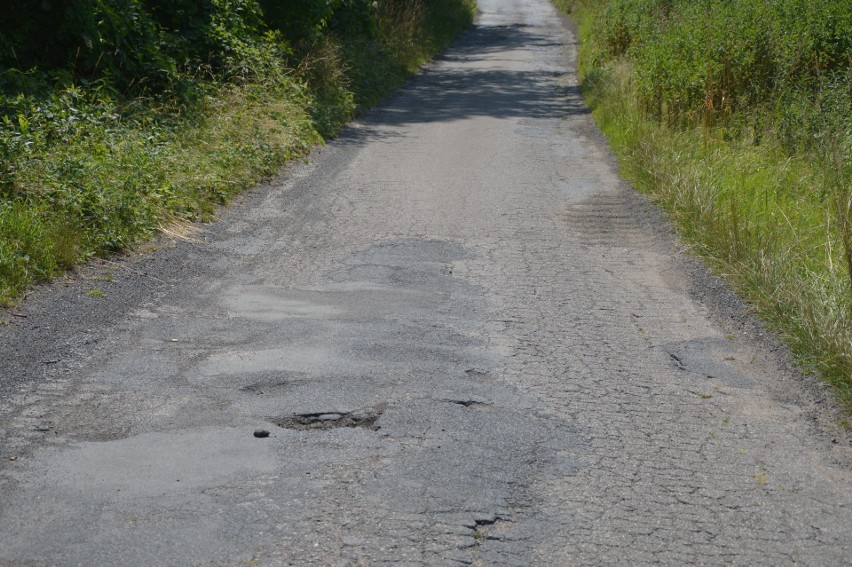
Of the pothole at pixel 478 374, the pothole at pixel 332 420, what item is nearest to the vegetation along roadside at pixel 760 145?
the pothole at pixel 478 374

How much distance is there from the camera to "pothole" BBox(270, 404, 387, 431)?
15.5ft

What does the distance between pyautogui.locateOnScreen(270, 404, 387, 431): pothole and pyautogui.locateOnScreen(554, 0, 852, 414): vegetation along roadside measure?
2.32 meters

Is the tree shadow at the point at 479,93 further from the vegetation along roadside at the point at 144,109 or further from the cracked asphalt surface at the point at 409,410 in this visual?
the cracked asphalt surface at the point at 409,410

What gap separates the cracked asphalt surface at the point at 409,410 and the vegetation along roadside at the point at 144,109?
524 millimetres

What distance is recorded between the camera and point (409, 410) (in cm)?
489

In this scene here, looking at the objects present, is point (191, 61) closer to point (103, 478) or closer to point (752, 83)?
point (752, 83)

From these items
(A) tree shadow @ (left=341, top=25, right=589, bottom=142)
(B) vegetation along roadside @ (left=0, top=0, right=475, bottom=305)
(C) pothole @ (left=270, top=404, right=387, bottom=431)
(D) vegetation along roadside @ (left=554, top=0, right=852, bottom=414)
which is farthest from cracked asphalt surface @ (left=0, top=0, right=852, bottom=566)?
(A) tree shadow @ (left=341, top=25, right=589, bottom=142)

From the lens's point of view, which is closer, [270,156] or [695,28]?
[270,156]

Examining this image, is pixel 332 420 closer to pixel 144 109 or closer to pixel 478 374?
pixel 478 374

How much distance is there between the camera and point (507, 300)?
694 cm

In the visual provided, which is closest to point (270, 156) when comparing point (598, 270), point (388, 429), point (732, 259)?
point (598, 270)

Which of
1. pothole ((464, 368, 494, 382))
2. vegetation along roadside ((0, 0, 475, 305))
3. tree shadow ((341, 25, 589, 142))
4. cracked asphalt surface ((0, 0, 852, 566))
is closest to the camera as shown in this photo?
cracked asphalt surface ((0, 0, 852, 566))

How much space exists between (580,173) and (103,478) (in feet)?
29.0

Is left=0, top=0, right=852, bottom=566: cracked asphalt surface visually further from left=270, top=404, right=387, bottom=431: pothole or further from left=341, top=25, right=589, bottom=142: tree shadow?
left=341, top=25, right=589, bottom=142: tree shadow
